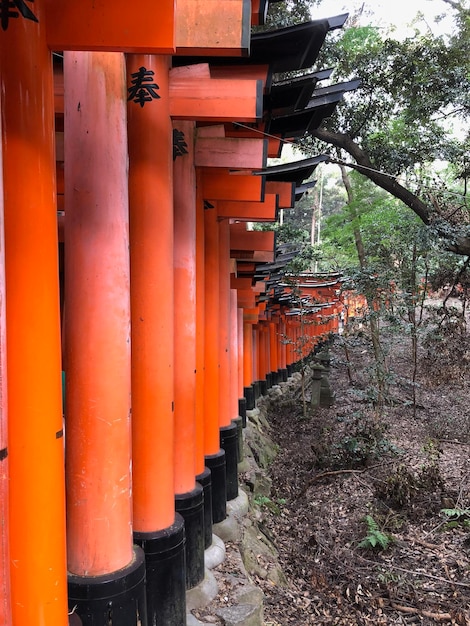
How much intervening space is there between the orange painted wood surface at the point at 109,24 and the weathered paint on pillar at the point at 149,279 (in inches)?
48.8

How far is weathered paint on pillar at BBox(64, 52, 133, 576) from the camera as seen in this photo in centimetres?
263

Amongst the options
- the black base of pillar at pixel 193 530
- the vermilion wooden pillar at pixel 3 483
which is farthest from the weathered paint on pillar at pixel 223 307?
the vermilion wooden pillar at pixel 3 483

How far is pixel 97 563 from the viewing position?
2.65 m

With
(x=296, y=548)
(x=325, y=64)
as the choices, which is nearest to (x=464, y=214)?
(x=325, y=64)

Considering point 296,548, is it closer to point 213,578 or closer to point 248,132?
point 213,578

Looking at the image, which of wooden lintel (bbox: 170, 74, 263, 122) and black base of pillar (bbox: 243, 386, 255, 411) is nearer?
wooden lintel (bbox: 170, 74, 263, 122)

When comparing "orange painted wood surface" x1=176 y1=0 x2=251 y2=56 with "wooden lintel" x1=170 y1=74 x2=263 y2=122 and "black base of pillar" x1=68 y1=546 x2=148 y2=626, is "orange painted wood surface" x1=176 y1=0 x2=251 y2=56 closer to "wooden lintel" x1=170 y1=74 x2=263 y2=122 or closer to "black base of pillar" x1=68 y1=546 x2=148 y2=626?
"wooden lintel" x1=170 y1=74 x2=263 y2=122

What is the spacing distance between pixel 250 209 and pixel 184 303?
1.80 metres

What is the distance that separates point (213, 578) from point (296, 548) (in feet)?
8.39

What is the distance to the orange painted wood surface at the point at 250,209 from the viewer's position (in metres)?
5.48

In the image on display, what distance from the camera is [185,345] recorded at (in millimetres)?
4129

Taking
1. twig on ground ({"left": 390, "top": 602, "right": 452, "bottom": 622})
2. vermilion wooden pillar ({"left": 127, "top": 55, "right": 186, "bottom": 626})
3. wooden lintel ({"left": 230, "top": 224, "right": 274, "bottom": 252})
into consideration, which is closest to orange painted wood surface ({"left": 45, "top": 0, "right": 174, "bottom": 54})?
vermilion wooden pillar ({"left": 127, "top": 55, "right": 186, "bottom": 626})

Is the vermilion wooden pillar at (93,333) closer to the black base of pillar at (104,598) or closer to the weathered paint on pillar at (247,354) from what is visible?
the black base of pillar at (104,598)

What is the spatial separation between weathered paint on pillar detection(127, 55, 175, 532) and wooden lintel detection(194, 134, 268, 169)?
38.8 inches
